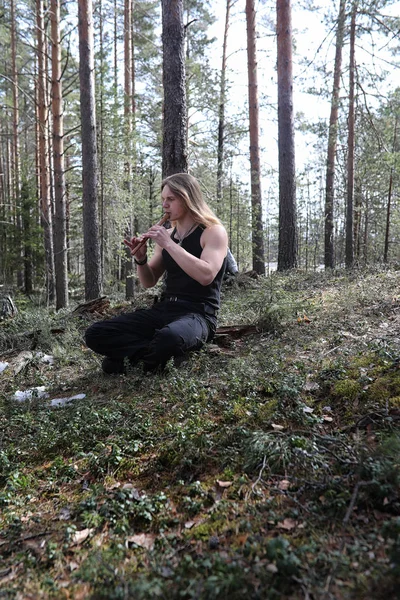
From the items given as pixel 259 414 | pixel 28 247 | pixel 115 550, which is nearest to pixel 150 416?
pixel 259 414

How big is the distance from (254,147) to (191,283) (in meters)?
9.73

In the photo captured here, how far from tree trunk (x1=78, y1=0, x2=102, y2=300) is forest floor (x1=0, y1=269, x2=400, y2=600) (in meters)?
5.92

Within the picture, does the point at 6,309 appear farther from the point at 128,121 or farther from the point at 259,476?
the point at 259,476

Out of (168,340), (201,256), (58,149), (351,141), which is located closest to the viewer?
(168,340)

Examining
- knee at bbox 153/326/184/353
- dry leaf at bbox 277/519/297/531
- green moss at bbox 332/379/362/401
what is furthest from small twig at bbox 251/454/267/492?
knee at bbox 153/326/184/353

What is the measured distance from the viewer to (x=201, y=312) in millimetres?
3711

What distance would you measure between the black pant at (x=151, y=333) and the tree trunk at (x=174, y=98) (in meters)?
2.59

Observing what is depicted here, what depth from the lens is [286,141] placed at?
8.95 meters

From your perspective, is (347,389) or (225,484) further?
(347,389)

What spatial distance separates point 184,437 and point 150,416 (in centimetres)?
50

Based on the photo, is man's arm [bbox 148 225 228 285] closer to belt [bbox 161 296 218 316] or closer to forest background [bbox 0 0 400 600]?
belt [bbox 161 296 218 316]

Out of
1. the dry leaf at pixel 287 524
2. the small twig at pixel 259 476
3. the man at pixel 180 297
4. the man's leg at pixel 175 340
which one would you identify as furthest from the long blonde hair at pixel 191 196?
the dry leaf at pixel 287 524

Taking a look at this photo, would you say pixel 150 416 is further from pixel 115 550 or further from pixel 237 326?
pixel 237 326

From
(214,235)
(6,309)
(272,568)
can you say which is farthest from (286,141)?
(272,568)
